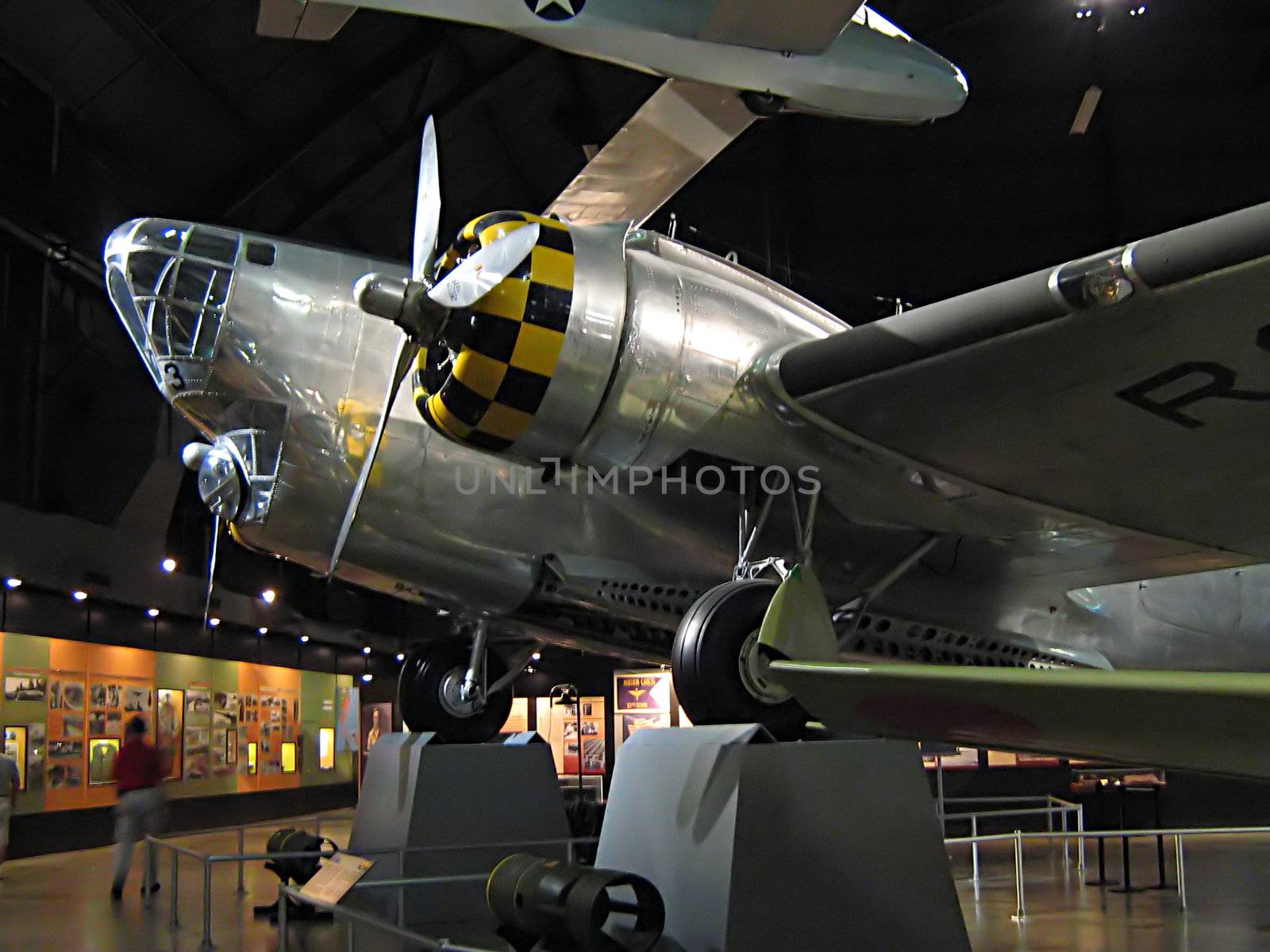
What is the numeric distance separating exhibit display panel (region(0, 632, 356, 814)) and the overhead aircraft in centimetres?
578

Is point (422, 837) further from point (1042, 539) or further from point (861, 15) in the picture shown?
point (861, 15)

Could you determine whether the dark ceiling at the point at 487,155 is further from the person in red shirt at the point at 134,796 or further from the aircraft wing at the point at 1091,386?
the aircraft wing at the point at 1091,386

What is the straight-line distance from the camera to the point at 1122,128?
15.5 metres

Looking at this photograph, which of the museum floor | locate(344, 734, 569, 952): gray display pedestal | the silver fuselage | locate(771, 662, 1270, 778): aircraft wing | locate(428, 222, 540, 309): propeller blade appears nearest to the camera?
locate(771, 662, 1270, 778): aircraft wing

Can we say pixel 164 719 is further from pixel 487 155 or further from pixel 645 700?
pixel 487 155

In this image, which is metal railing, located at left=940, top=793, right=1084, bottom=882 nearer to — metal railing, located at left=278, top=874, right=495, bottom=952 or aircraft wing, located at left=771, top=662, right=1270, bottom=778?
metal railing, located at left=278, top=874, right=495, bottom=952

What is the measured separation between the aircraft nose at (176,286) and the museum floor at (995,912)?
10.8 ft

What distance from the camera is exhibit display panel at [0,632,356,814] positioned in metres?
11.5

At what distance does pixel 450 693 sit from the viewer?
870 cm

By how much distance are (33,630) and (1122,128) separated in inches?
563

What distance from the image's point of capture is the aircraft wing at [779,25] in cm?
768

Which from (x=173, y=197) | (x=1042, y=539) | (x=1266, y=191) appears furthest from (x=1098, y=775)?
(x=173, y=197)

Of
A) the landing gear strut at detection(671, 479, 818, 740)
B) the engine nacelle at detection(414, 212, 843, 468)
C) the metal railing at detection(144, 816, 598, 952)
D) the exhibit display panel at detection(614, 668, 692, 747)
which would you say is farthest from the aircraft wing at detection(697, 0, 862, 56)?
the exhibit display panel at detection(614, 668, 692, 747)

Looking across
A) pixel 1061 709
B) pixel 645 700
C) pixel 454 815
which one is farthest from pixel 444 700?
pixel 1061 709
